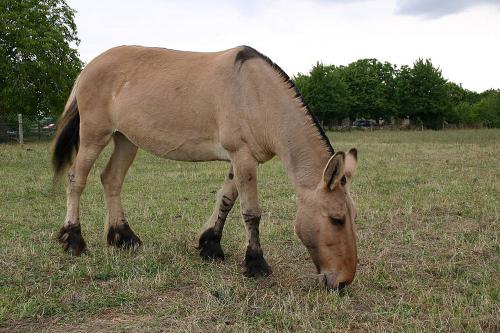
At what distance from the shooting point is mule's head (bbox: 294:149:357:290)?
3920mm

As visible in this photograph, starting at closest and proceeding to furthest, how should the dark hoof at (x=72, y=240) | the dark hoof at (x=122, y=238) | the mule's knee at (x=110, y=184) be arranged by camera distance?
the dark hoof at (x=72, y=240) → the dark hoof at (x=122, y=238) → the mule's knee at (x=110, y=184)

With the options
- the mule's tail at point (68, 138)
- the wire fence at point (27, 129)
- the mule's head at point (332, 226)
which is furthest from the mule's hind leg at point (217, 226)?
the wire fence at point (27, 129)

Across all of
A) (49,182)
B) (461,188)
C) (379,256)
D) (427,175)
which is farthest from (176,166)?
(379,256)

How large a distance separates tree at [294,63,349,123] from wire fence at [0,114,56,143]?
1365 inches

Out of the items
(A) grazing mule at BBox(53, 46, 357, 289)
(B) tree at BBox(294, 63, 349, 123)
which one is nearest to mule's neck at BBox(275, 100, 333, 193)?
(A) grazing mule at BBox(53, 46, 357, 289)

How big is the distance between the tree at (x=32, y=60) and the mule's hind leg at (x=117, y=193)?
20.1 meters

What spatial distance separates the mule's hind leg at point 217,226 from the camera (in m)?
5.29

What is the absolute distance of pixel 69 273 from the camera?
4.62 m

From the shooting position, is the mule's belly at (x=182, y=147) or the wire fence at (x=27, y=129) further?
the wire fence at (x=27, y=129)

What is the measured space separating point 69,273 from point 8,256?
102 centimetres

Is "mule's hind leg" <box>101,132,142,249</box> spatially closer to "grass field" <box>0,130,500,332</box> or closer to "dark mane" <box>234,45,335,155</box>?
"grass field" <box>0,130,500,332</box>

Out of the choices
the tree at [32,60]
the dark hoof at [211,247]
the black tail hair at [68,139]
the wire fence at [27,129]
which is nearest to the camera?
the dark hoof at [211,247]

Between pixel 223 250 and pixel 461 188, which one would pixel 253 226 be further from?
pixel 461 188

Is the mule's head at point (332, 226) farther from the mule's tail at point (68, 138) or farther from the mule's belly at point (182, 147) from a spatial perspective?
the mule's tail at point (68, 138)
